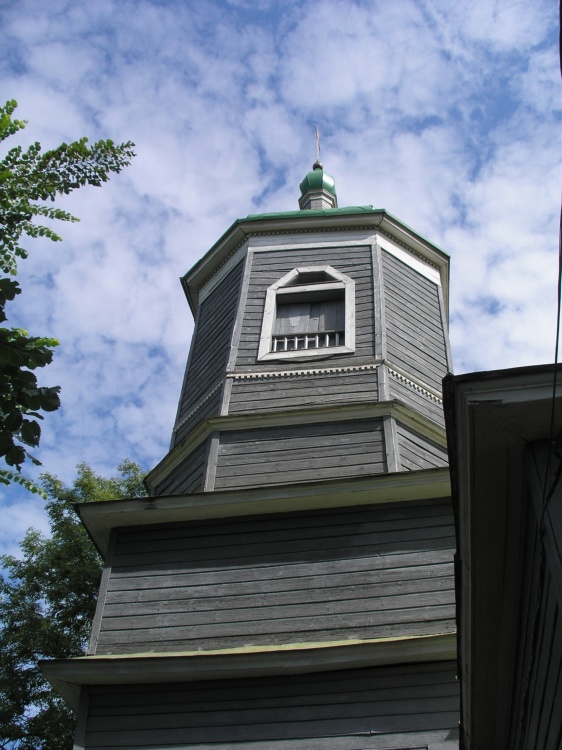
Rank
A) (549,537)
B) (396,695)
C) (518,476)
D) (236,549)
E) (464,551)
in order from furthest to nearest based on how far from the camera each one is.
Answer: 1. (236,549)
2. (396,695)
3. (464,551)
4. (518,476)
5. (549,537)

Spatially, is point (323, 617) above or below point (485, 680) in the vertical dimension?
above

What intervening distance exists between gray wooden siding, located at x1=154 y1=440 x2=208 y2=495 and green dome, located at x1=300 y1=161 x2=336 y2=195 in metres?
8.37

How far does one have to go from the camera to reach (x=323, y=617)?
878 cm

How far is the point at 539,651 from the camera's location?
445cm

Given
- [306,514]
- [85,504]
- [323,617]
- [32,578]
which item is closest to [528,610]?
[323,617]

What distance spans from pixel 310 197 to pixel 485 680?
1381 centimetres

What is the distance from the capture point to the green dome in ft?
59.8

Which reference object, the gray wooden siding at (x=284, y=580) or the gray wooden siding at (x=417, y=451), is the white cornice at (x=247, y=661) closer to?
the gray wooden siding at (x=284, y=580)

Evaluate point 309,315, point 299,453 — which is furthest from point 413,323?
point 299,453

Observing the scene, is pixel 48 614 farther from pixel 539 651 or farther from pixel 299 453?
pixel 539 651

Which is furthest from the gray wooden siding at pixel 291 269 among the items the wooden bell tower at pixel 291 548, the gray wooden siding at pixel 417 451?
the gray wooden siding at pixel 417 451

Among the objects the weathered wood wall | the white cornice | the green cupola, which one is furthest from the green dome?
the white cornice

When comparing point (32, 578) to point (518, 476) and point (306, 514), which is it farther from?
point (518, 476)

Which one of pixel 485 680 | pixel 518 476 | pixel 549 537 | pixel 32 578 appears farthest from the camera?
pixel 32 578
